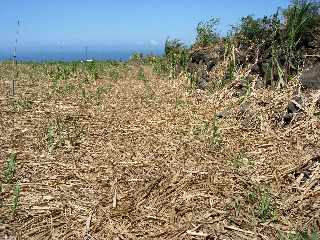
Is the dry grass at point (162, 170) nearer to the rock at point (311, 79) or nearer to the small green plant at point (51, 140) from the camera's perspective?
the small green plant at point (51, 140)

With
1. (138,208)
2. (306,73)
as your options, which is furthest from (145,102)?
(138,208)

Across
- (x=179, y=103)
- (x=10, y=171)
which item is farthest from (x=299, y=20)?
(x=10, y=171)

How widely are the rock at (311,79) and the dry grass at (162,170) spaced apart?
1.11ft

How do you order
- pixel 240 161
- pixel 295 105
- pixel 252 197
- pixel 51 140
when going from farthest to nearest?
pixel 295 105 → pixel 51 140 → pixel 240 161 → pixel 252 197

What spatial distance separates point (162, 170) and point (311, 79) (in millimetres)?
4253

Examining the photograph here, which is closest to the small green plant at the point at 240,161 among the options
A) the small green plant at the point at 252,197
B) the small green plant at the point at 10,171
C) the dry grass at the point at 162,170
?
the dry grass at the point at 162,170

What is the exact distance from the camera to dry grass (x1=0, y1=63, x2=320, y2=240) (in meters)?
4.09

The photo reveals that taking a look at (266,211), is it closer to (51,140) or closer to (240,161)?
(240,161)

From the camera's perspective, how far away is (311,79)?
8188 millimetres

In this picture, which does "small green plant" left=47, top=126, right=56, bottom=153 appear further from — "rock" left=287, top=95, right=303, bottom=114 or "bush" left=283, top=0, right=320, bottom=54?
"bush" left=283, top=0, right=320, bottom=54

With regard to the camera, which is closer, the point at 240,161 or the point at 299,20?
the point at 240,161

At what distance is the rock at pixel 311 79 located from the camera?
8055 mm

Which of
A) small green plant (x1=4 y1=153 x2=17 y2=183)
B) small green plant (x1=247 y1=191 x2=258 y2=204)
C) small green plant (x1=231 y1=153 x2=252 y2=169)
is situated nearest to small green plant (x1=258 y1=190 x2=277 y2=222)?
small green plant (x1=247 y1=191 x2=258 y2=204)

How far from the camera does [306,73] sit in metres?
8.42
